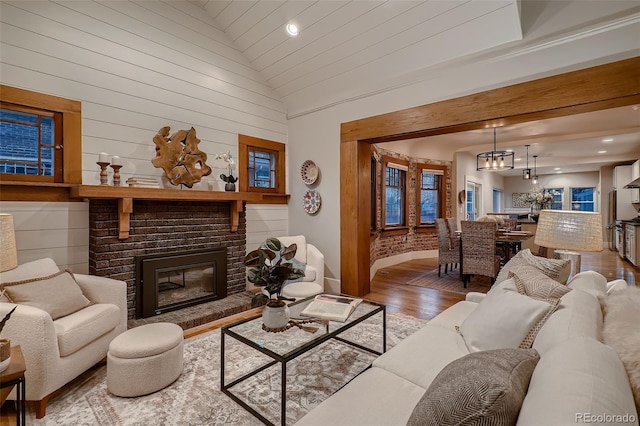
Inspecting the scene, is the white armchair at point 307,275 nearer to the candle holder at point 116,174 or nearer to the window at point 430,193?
the candle holder at point 116,174

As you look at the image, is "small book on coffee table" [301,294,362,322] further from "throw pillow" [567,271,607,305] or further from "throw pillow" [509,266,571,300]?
"throw pillow" [567,271,607,305]

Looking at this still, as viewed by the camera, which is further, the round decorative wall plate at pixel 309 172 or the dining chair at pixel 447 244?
the dining chair at pixel 447 244

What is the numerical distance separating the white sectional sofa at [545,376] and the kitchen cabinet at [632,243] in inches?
238

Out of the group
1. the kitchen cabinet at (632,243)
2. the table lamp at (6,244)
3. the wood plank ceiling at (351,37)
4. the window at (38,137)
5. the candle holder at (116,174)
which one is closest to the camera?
the table lamp at (6,244)

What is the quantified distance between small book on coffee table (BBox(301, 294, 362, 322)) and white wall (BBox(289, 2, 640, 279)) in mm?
1990

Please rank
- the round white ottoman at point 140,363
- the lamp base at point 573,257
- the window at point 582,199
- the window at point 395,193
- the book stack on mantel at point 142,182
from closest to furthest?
the round white ottoman at point 140,363
the lamp base at point 573,257
the book stack on mantel at point 142,182
the window at point 395,193
the window at point 582,199

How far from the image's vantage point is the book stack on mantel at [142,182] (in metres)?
3.29

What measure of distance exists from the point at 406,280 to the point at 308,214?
2.12 meters

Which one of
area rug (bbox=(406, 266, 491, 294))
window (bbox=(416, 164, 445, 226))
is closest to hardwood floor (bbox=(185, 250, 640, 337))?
area rug (bbox=(406, 266, 491, 294))

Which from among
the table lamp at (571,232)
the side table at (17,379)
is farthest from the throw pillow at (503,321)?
the side table at (17,379)

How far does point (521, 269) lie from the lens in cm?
213

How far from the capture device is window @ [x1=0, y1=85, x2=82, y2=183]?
2791 mm

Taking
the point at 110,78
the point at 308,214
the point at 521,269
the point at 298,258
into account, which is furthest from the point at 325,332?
the point at 110,78

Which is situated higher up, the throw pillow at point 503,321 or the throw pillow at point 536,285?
the throw pillow at point 536,285
